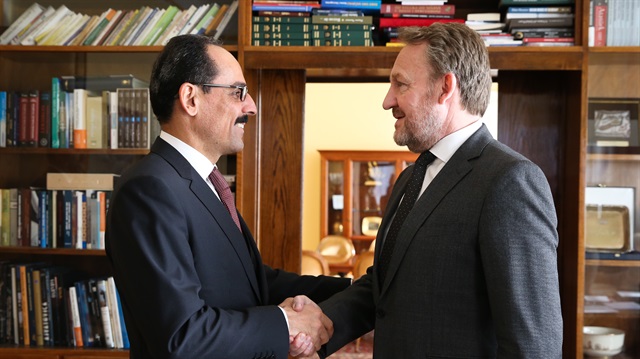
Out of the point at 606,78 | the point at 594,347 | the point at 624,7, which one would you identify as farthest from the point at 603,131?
the point at 594,347

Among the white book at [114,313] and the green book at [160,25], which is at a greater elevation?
the green book at [160,25]

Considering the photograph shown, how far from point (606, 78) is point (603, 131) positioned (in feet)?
0.76

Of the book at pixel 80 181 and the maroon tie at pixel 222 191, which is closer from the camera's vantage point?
the maroon tie at pixel 222 191

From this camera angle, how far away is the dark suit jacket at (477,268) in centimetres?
172

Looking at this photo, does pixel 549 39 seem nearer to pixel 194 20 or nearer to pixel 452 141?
pixel 452 141

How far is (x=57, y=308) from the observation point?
3.46 m

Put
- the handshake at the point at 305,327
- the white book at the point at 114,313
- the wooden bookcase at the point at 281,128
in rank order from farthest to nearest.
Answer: the white book at the point at 114,313 < the wooden bookcase at the point at 281,128 < the handshake at the point at 305,327

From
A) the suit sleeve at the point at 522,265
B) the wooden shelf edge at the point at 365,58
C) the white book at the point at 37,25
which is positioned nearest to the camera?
the suit sleeve at the point at 522,265

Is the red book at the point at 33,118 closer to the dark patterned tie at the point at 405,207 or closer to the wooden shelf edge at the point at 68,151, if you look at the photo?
the wooden shelf edge at the point at 68,151

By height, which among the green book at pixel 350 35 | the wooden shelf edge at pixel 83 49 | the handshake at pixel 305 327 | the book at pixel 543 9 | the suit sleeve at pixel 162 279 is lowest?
the handshake at pixel 305 327

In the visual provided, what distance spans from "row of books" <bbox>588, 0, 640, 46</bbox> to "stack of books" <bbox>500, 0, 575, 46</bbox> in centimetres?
9

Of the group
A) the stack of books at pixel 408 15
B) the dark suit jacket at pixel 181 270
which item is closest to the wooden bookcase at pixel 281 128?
the stack of books at pixel 408 15

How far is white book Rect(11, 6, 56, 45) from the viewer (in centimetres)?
352

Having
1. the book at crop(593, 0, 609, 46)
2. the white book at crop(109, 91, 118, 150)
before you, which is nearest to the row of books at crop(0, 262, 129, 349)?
the white book at crop(109, 91, 118, 150)
